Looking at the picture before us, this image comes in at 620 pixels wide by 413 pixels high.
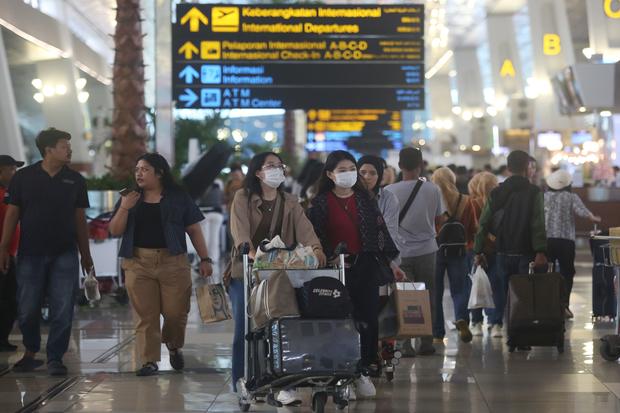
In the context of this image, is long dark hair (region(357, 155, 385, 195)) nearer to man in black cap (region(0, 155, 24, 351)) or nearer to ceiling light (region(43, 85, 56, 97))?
man in black cap (region(0, 155, 24, 351))

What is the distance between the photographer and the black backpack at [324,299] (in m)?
7.18

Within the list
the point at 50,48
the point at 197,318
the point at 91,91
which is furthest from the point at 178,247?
the point at 91,91

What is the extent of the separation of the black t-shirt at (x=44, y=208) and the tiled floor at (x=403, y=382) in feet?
3.37

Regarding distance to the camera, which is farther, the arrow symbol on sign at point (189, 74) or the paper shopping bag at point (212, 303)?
the arrow symbol on sign at point (189, 74)

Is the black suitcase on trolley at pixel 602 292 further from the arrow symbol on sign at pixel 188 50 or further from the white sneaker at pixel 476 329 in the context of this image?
the arrow symbol on sign at pixel 188 50

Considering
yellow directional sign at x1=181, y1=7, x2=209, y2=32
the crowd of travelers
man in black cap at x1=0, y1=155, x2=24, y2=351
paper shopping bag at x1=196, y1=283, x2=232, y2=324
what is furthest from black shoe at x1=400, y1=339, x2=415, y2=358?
yellow directional sign at x1=181, y1=7, x2=209, y2=32

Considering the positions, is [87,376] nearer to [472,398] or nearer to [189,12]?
[472,398]

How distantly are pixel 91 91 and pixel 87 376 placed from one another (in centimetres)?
4131

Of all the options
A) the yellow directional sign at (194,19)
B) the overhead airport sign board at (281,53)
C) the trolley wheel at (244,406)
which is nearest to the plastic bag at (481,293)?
the trolley wheel at (244,406)

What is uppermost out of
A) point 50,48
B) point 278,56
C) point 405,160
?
point 50,48

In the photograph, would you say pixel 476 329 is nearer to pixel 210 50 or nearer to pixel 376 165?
pixel 376 165

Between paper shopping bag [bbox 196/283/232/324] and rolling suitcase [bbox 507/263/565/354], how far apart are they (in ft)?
10.0

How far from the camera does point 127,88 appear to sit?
18.5 m

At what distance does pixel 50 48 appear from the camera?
123 ft
